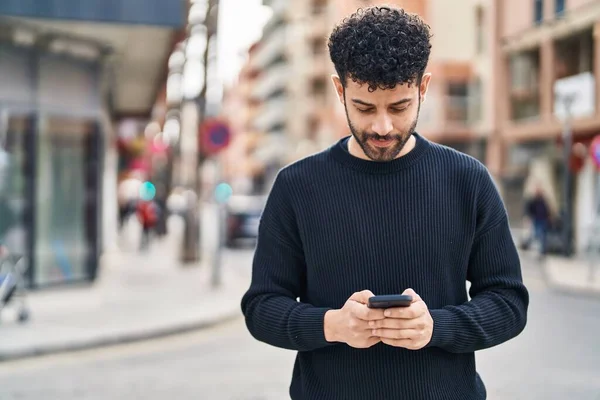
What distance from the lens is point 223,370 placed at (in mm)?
8219

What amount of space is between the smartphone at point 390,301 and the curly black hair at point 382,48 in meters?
0.49

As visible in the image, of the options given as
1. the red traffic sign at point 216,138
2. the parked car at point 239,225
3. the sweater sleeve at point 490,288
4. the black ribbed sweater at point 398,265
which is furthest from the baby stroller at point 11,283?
the parked car at point 239,225

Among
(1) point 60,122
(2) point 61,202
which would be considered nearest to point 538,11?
(1) point 60,122

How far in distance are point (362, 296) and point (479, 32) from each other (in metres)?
37.6

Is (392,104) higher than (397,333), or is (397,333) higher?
(392,104)

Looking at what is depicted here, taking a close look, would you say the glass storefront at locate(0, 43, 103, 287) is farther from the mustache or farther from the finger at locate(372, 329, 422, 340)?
the finger at locate(372, 329, 422, 340)

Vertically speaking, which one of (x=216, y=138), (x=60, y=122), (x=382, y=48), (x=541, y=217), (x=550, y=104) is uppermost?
(x=550, y=104)

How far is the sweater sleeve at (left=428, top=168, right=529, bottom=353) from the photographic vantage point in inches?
85.8

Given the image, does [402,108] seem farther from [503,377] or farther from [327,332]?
[503,377]

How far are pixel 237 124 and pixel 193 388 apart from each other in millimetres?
112027

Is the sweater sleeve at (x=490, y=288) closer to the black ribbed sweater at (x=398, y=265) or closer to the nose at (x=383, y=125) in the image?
the black ribbed sweater at (x=398, y=265)

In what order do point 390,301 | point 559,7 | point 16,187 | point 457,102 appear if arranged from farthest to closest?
point 457,102, point 559,7, point 16,187, point 390,301

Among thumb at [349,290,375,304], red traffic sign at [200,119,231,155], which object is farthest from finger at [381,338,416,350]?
red traffic sign at [200,119,231,155]

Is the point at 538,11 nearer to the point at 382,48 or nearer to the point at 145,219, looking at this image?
the point at 145,219
